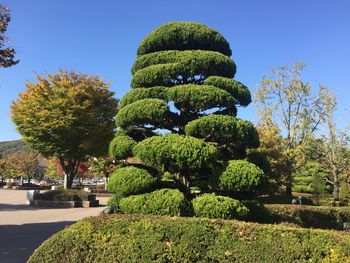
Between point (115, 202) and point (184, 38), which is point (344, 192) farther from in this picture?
point (115, 202)

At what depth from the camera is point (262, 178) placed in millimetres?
8461

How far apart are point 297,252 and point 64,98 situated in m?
18.4

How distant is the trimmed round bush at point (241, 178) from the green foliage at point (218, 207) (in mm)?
273

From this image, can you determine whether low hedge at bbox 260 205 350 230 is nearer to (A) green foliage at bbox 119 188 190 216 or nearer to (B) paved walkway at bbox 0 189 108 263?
(A) green foliage at bbox 119 188 190 216

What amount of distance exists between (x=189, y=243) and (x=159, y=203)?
2132mm

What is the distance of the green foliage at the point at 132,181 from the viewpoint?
27.8ft

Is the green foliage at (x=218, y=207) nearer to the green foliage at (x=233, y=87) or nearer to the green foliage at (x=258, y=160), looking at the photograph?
the green foliage at (x=258, y=160)

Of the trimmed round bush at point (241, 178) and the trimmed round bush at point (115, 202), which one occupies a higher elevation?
the trimmed round bush at point (241, 178)

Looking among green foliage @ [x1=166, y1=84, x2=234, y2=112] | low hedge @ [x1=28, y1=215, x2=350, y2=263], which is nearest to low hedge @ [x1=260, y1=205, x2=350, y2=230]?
green foliage @ [x1=166, y1=84, x2=234, y2=112]

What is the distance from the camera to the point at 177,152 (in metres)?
8.30

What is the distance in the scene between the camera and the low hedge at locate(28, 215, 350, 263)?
5.78 meters

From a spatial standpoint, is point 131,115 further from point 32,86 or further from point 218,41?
point 32,86

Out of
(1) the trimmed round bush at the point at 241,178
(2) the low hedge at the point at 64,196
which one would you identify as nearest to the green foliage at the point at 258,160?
(1) the trimmed round bush at the point at 241,178

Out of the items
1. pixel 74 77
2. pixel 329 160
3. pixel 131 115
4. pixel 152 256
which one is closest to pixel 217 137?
pixel 131 115
